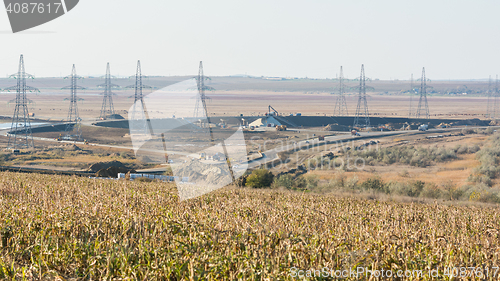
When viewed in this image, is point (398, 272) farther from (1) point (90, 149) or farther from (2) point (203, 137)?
(2) point (203, 137)

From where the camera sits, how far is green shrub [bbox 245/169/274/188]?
27284 mm

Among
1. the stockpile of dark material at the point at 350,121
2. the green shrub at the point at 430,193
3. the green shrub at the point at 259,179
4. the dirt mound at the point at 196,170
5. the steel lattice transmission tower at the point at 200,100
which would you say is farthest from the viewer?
the stockpile of dark material at the point at 350,121

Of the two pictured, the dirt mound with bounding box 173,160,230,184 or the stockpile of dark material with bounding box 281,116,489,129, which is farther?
the stockpile of dark material with bounding box 281,116,489,129

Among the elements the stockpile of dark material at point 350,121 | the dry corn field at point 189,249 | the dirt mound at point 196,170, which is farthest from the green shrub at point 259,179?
the stockpile of dark material at point 350,121

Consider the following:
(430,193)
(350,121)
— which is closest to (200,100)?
(430,193)

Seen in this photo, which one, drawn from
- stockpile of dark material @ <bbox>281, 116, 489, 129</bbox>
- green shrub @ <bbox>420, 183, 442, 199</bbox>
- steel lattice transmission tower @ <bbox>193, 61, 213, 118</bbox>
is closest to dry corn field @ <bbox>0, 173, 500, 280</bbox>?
steel lattice transmission tower @ <bbox>193, 61, 213, 118</bbox>

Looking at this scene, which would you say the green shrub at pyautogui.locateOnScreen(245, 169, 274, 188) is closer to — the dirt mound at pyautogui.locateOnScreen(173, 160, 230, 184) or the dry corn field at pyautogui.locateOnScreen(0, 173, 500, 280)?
the dirt mound at pyautogui.locateOnScreen(173, 160, 230, 184)

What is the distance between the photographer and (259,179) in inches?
1106

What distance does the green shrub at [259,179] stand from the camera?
27284 mm

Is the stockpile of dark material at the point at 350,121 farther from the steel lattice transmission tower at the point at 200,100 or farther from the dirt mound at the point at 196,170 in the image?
the dirt mound at the point at 196,170

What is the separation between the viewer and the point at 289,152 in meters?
58.7

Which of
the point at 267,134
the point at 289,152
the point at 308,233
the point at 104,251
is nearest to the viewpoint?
the point at 104,251

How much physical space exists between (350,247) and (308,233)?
0.94 meters

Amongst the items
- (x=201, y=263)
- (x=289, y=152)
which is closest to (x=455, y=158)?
(x=289, y=152)
